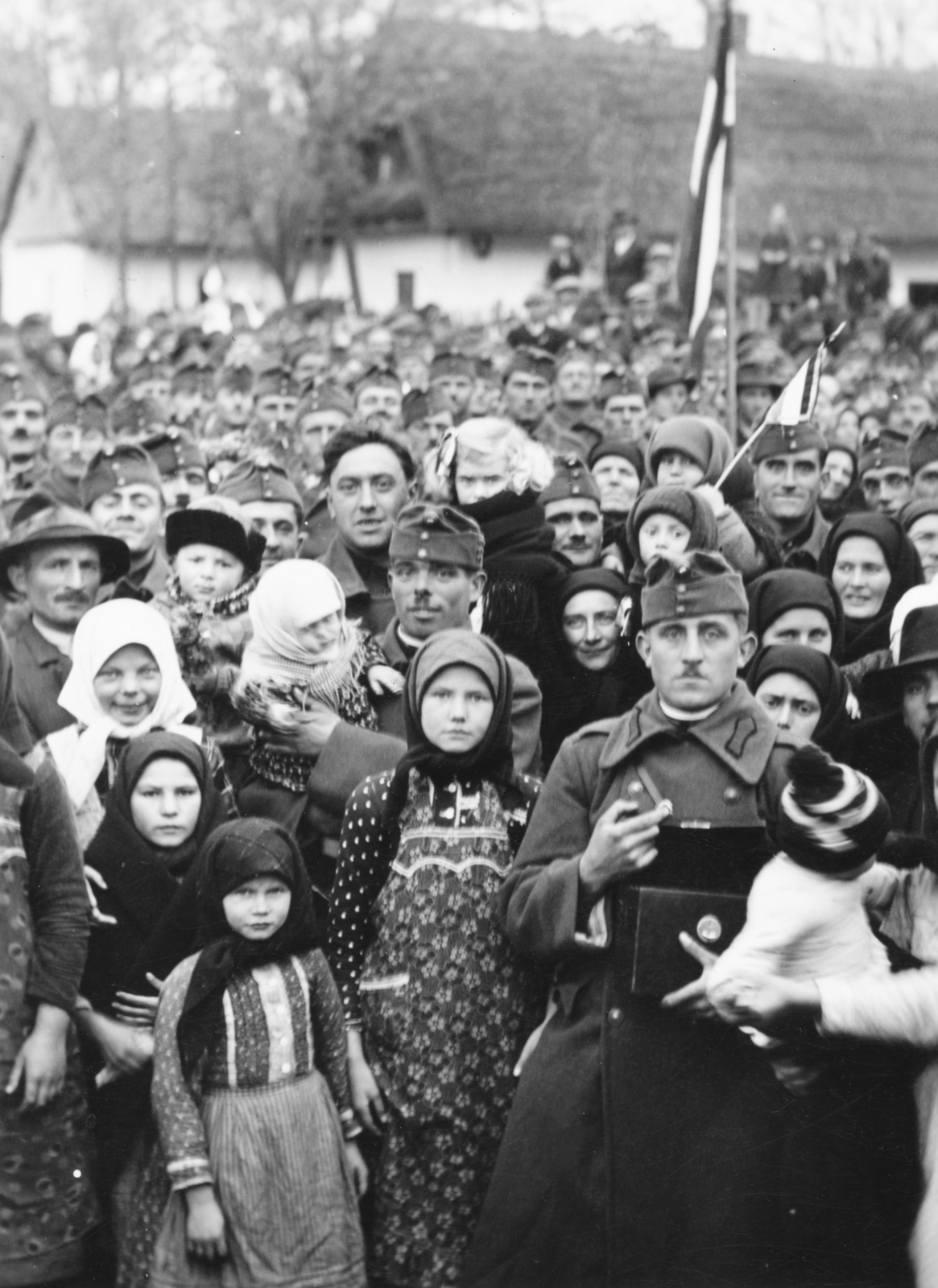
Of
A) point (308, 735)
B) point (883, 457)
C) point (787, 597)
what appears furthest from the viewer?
point (883, 457)

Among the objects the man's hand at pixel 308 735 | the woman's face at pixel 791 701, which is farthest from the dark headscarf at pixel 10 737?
the woman's face at pixel 791 701

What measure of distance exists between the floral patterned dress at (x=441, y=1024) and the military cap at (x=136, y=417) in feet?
20.8

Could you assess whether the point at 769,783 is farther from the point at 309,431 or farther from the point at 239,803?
the point at 309,431

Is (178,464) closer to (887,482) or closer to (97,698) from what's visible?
(887,482)

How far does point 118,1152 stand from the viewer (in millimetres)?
4711

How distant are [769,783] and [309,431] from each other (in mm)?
6134

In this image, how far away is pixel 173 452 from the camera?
902 centimetres

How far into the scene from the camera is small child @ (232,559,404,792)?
17.1 feet

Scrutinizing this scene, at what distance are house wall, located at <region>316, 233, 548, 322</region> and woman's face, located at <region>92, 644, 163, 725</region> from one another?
111 feet

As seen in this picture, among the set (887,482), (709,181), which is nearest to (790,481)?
(887,482)

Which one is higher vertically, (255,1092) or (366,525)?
(366,525)

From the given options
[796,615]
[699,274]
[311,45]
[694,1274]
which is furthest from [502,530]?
[311,45]

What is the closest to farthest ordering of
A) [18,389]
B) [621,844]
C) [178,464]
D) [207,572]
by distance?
[621,844], [207,572], [178,464], [18,389]

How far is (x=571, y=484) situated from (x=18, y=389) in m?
5.14
